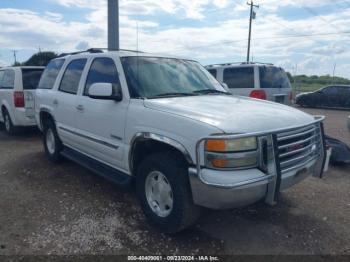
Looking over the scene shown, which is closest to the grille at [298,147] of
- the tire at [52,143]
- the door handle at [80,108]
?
the door handle at [80,108]

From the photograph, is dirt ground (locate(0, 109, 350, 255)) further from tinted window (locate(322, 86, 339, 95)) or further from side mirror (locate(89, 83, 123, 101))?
tinted window (locate(322, 86, 339, 95))

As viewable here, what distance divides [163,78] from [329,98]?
17877 mm

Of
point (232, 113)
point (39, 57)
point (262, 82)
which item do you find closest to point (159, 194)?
point (232, 113)

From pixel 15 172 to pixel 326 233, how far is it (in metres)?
4.86

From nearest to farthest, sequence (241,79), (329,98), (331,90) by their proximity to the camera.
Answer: (241,79), (329,98), (331,90)

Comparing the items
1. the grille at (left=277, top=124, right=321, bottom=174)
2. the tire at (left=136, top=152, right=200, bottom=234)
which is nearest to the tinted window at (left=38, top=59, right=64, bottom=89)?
the tire at (left=136, top=152, right=200, bottom=234)

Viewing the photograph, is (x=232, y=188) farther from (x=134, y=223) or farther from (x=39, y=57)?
(x=39, y=57)

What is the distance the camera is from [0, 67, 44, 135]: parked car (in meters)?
8.53

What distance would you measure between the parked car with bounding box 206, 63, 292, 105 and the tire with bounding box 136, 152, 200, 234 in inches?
243

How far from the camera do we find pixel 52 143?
6242mm

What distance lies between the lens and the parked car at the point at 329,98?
63.1 feet

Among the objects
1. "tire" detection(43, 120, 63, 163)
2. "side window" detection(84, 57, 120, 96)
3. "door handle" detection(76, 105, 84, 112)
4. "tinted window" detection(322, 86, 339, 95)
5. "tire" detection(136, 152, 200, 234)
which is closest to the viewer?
"tire" detection(136, 152, 200, 234)

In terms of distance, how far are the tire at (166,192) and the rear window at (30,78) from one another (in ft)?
19.7

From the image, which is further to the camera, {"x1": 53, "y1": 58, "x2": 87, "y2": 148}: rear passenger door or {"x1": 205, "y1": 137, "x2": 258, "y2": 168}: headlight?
{"x1": 53, "y1": 58, "x2": 87, "y2": 148}: rear passenger door
